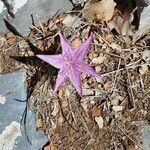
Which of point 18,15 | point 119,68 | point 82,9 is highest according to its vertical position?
point 18,15

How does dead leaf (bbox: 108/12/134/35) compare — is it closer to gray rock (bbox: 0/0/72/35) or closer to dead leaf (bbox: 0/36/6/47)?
gray rock (bbox: 0/0/72/35)

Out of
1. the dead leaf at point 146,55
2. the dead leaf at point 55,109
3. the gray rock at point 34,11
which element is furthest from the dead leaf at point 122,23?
the dead leaf at point 55,109

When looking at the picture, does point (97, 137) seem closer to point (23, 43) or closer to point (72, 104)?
point (72, 104)

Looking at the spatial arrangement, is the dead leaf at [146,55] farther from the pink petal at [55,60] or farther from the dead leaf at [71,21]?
the pink petal at [55,60]

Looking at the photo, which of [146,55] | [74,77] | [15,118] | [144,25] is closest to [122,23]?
[144,25]

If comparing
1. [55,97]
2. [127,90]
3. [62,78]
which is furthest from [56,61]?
[127,90]

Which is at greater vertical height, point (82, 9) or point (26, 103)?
point (82, 9)
